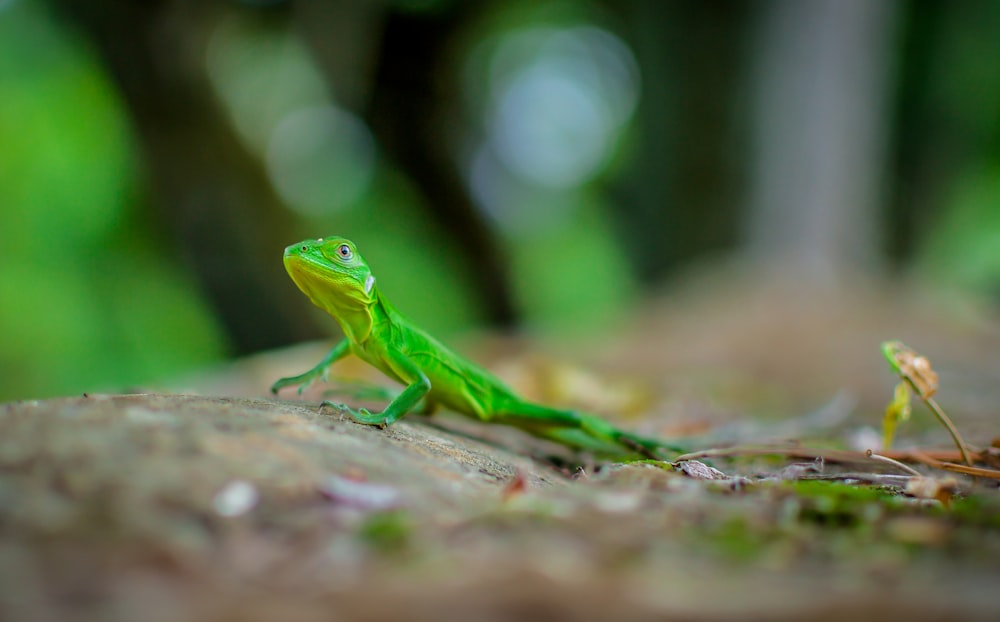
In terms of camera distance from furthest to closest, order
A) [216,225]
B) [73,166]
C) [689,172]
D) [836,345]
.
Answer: [73,166]
[689,172]
[216,225]
[836,345]

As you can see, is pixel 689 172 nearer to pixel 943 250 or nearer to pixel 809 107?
pixel 809 107

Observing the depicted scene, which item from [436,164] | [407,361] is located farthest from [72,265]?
[407,361]

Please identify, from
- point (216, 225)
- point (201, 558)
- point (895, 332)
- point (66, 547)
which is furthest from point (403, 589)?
point (216, 225)

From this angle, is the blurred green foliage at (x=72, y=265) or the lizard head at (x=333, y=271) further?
the blurred green foliage at (x=72, y=265)

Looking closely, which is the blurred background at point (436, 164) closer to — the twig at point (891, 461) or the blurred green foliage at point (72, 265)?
the blurred green foliage at point (72, 265)

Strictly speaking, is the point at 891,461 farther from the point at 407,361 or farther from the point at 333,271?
the point at 333,271

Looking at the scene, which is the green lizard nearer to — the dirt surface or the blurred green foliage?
the dirt surface

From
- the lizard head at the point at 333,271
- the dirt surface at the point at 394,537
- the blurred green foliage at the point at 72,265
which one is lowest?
the dirt surface at the point at 394,537

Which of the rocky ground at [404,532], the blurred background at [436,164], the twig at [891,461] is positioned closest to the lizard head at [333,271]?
the rocky ground at [404,532]
